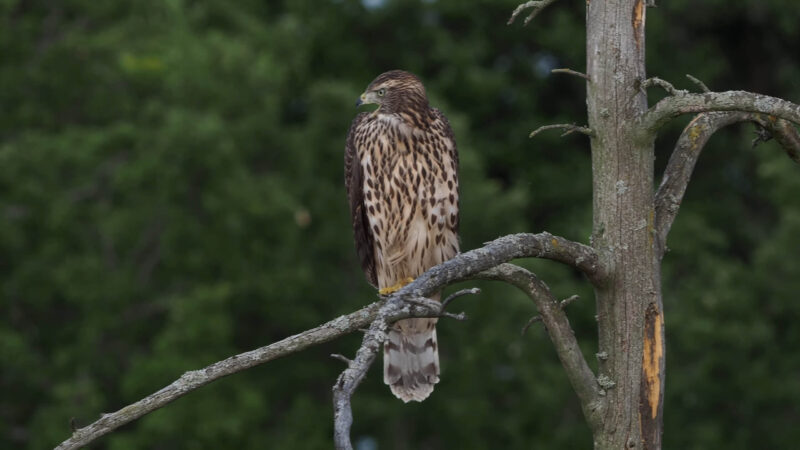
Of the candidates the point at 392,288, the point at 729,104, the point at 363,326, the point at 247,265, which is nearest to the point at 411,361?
the point at 392,288

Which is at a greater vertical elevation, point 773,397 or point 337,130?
point 337,130

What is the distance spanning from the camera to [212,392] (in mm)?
15695

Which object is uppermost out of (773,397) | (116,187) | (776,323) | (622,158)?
(116,187)

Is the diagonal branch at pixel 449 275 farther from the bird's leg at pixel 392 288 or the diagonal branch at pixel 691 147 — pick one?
the bird's leg at pixel 392 288

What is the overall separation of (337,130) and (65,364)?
14.1ft

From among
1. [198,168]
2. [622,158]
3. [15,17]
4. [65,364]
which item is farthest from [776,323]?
[622,158]

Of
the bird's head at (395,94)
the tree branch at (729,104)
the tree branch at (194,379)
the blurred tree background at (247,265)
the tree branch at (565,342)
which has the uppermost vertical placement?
the blurred tree background at (247,265)

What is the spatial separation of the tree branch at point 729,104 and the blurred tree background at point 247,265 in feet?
35.6

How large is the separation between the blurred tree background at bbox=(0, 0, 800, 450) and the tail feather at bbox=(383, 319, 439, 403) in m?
8.40

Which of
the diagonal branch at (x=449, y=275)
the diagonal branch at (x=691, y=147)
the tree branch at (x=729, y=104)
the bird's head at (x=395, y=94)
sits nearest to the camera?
the diagonal branch at (x=449, y=275)

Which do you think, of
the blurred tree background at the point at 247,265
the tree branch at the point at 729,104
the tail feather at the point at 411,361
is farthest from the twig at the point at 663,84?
the blurred tree background at the point at 247,265

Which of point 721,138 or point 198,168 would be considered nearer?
point 198,168

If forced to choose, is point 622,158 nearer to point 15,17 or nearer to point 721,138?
point 15,17

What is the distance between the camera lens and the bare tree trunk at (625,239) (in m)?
4.75
